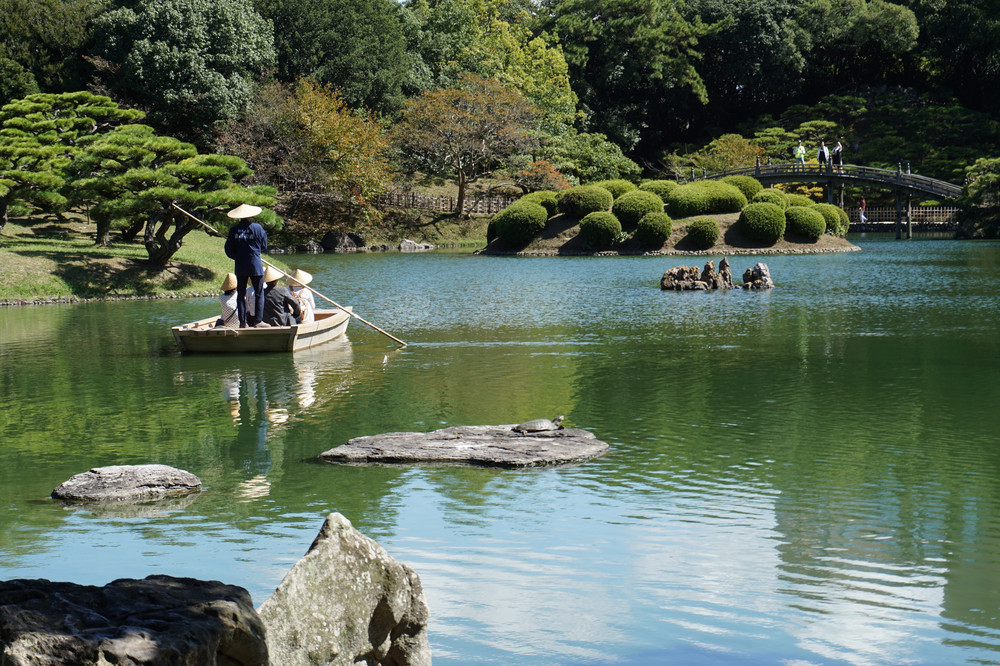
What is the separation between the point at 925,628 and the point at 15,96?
45.5m

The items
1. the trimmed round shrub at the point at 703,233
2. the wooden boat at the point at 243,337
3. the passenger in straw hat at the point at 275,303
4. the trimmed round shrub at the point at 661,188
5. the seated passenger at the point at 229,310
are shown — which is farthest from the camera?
the trimmed round shrub at the point at 661,188

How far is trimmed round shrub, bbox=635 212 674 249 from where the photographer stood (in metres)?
36.7

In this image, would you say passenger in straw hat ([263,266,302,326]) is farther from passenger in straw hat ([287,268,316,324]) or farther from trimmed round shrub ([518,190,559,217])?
trimmed round shrub ([518,190,559,217])

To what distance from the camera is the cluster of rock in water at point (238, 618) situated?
9.03ft

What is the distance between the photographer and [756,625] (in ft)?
15.1

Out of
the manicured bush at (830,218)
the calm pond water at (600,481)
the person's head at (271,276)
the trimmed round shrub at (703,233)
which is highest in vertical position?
the manicured bush at (830,218)

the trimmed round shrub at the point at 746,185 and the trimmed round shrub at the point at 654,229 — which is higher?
the trimmed round shrub at the point at 746,185

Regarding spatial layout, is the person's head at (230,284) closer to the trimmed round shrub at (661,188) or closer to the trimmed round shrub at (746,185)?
the trimmed round shrub at (661,188)

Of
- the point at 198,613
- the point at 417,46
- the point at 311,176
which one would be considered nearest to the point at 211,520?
the point at 198,613

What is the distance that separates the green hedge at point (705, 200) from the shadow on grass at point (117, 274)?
19748mm

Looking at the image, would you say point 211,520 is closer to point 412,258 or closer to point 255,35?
point 412,258

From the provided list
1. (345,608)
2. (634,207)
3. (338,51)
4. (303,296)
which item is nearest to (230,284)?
(303,296)

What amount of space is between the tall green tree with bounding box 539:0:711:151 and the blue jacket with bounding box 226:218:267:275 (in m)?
52.1

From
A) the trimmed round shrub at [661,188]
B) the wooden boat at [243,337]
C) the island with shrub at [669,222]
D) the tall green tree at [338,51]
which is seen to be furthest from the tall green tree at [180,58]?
the wooden boat at [243,337]
